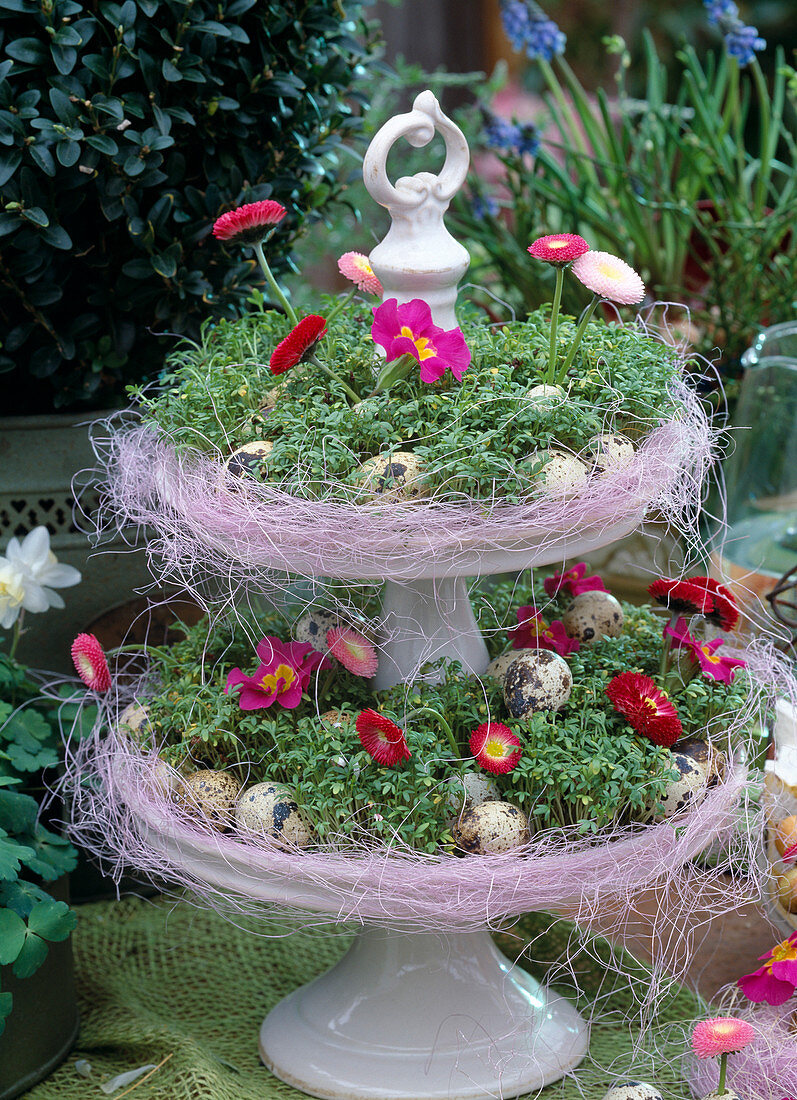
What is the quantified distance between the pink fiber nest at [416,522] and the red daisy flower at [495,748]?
0.12 meters

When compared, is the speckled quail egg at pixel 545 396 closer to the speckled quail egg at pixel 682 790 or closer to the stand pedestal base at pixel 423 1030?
the speckled quail egg at pixel 682 790

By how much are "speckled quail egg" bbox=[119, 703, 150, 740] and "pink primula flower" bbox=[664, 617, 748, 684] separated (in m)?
0.46

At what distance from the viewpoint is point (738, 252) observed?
165 cm

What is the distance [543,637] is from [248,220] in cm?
43

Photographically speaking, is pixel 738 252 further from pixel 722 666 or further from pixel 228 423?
pixel 228 423

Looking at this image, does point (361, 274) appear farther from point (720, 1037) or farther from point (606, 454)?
point (720, 1037)

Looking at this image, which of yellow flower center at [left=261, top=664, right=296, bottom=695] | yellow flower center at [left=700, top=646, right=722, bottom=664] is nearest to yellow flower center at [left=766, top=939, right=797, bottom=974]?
yellow flower center at [left=700, top=646, right=722, bottom=664]

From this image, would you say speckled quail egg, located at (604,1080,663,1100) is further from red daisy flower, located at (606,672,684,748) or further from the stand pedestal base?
red daisy flower, located at (606,672,684,748)

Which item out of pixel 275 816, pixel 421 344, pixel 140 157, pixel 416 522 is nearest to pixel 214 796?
pixel 275 816

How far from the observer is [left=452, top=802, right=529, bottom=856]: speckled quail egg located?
31.5 inches

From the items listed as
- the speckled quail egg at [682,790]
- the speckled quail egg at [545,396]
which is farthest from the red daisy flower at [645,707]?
the speckled quail egg at [545,396]

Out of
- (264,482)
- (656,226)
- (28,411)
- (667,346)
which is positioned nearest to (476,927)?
(264,482)

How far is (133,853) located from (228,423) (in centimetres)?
38

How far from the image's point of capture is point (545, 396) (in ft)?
2.65
